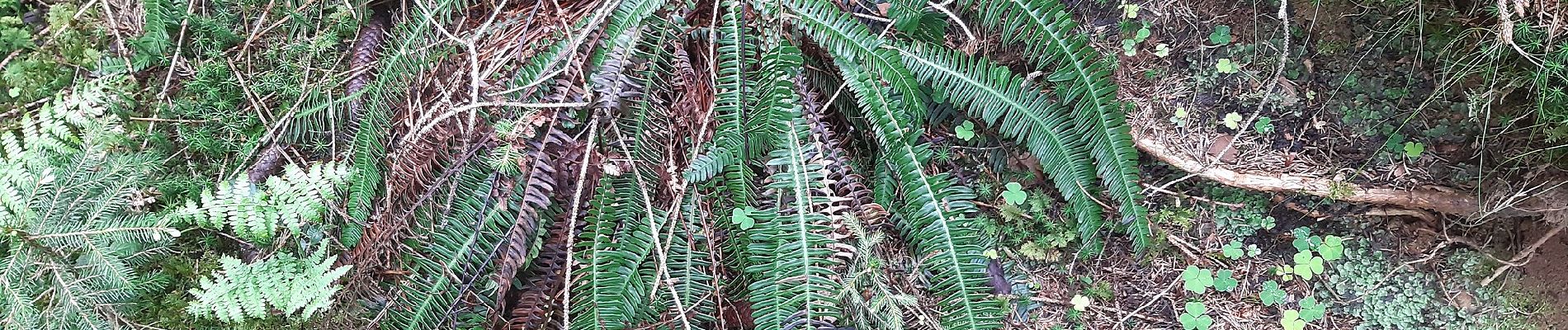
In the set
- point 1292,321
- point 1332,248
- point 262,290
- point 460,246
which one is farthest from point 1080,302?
point 262,290

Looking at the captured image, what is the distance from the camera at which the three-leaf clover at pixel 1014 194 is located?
2123mm

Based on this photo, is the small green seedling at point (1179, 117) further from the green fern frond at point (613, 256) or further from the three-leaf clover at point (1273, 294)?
the green fern frond at point (613, 256)

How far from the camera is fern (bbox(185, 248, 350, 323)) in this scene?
183cm

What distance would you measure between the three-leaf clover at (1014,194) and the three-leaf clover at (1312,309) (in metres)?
0.83

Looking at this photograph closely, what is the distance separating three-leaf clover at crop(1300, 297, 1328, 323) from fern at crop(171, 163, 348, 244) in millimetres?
2651

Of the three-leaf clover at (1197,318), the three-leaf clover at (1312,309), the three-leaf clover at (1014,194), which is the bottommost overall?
the three-leaf clover at (1197,318)

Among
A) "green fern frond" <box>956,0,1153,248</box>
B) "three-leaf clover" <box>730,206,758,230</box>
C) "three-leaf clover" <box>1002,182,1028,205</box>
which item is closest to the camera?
"green fern frond" <box>956,0,1153,248</box>

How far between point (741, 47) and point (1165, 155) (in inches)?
48.0

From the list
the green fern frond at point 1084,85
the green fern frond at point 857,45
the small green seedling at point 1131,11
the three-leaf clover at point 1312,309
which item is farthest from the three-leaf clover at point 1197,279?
the green fern frond at point 857,45

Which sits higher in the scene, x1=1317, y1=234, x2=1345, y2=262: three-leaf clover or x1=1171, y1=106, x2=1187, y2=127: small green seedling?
x1=1171, y1=106, x2=1187, y2=127: small green seedling

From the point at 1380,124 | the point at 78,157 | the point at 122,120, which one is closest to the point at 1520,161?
the point at 1380,124

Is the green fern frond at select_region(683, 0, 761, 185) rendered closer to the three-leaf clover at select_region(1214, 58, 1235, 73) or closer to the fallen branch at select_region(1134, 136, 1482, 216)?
the fallen branch at select_region(1134, 136, 1482, 216)

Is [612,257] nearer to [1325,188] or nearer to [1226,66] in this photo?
[1226,66]

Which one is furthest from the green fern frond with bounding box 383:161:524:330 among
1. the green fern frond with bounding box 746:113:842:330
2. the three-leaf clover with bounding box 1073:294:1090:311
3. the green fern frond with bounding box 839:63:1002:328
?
the three-leaf clover with bounding box 1073:294:1090:311
